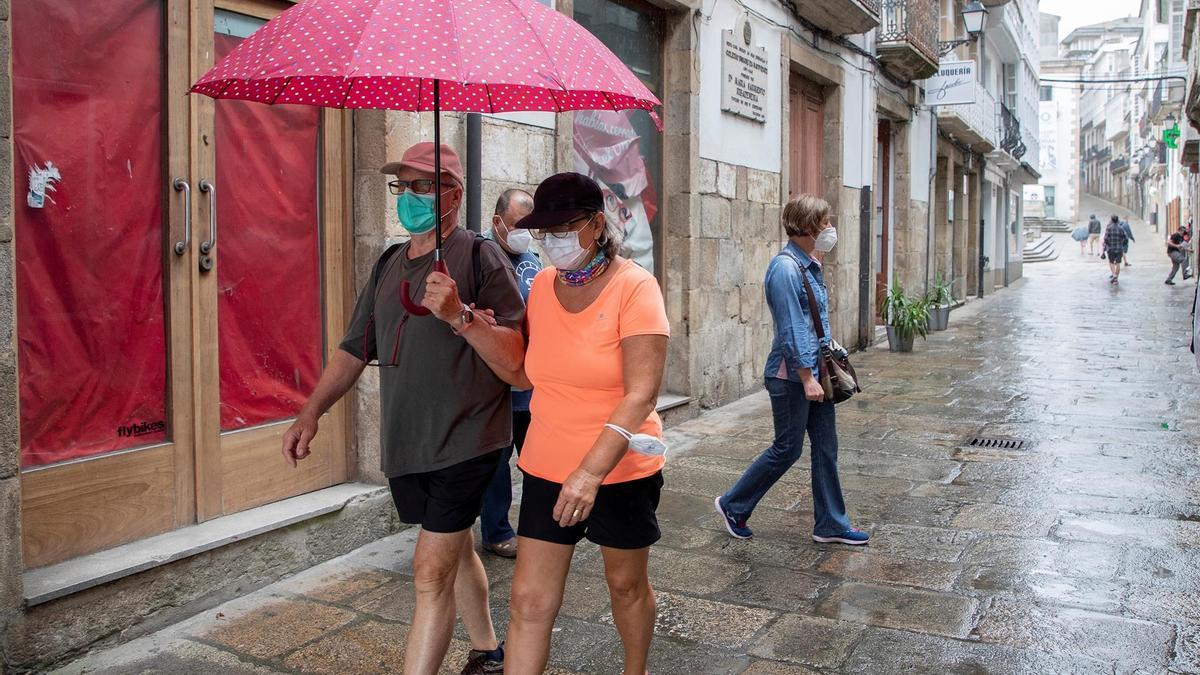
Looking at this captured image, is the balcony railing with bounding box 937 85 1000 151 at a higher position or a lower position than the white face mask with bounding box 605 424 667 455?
higher

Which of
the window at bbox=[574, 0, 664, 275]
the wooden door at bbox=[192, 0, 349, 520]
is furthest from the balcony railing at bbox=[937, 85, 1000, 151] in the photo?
the wooden door at bbox=[192, 0, 349, 520]

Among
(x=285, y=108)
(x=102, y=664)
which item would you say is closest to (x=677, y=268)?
(x=285, y=108)

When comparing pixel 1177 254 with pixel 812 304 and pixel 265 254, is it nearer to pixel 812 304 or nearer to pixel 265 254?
pixel 812 304

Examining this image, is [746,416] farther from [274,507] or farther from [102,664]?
[102,664]

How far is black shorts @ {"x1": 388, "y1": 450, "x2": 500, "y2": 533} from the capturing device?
10.2ft

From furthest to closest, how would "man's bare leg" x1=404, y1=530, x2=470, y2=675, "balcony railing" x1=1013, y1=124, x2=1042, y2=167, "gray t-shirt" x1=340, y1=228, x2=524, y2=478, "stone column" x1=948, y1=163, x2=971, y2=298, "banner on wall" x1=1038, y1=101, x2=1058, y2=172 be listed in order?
"banner on wall" x1=1038, y1=101, x2=1058, y2=172 < "balcony railing" x1=1013, y1=124, x2=1042, y2=167 < "stone column" x1=948, y1=163, x2=971, y2=298 < "gray t-shirt" x1=340, y1=228, x2=524, y2=478 < "man's bare leg" x1=404, y1=530, x2=470, y2=675

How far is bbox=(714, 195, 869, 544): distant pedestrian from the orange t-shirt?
204 centimetres

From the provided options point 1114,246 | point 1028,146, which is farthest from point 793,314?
point 1028,146

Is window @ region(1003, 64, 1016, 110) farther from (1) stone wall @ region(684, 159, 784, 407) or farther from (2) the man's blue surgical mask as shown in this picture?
(2) the man's blue surgical mask

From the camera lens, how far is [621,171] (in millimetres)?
8188

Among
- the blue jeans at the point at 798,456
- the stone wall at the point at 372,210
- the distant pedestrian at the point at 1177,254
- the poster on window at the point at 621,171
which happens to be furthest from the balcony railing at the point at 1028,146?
the stone wall at the point at 372,210

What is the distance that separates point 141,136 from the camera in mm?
4328

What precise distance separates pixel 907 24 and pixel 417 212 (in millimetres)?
12934

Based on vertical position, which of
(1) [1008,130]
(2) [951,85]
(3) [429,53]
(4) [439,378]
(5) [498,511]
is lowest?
(5) [498,511]
